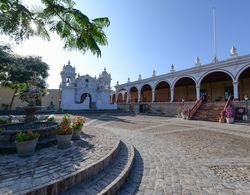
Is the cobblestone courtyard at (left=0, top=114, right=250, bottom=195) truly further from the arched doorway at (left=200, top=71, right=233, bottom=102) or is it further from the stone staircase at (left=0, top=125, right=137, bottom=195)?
the arched doorway at (left=200, top=71, right=233, bottom=102)

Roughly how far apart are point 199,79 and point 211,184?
2205cm

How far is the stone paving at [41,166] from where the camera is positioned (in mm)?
3023

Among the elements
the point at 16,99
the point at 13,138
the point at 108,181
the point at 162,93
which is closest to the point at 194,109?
the point at 162,93

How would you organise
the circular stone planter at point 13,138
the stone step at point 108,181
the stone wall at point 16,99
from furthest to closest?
the stone wall at point 16,99, the circular stone planter at point 13,138, the stone step at point 108,181

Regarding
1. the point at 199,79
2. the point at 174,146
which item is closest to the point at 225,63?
the point at 199,79

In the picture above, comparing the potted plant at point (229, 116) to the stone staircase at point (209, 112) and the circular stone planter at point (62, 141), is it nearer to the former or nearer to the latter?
the stone staircase at point (209, 112)

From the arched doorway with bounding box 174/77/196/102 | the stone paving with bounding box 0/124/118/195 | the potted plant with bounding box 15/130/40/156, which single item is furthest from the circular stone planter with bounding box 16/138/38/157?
the arched doorway with bounding box 174/77/196/102

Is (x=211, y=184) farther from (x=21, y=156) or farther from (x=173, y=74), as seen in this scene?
(x=173, y=74)

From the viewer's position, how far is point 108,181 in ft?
12.1

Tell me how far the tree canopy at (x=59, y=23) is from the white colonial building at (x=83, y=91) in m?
29.5

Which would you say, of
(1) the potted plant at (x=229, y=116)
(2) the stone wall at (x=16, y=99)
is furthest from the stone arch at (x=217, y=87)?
(2) the stone wall at (x=16, y=99)

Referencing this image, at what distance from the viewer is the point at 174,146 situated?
23.7 ft

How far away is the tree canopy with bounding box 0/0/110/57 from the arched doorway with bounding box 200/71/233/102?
2526 cm

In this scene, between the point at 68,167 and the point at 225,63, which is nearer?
the point at 68,167
